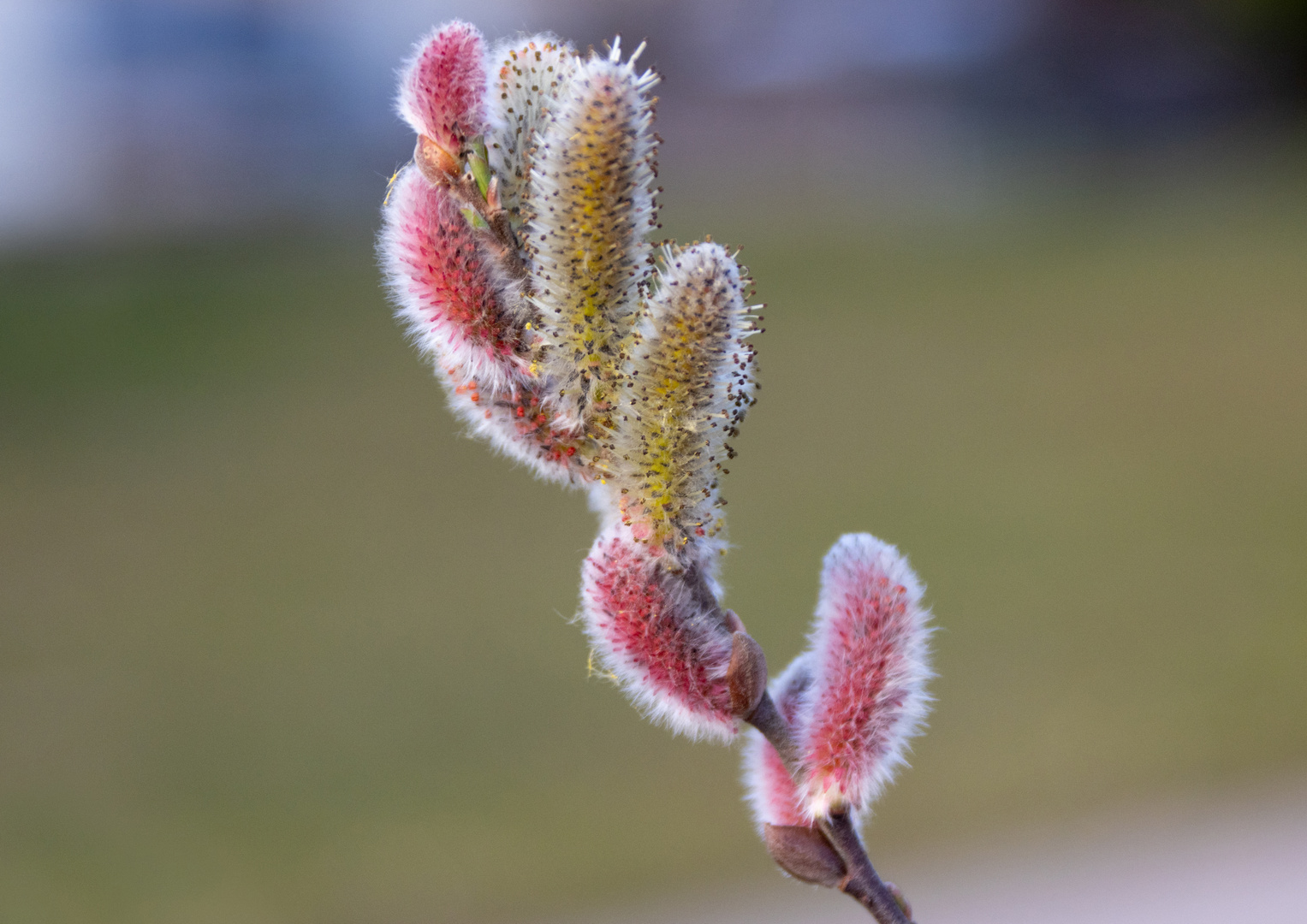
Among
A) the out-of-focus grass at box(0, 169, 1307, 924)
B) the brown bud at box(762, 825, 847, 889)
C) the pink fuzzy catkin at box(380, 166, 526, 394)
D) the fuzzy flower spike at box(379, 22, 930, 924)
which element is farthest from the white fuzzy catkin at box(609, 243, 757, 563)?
the out-of-focus grass at box(0, 169, 1307, 924)

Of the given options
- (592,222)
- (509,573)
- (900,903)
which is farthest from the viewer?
(509,573)

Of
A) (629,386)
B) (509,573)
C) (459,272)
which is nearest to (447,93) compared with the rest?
(459,272)

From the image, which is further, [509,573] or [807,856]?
[509,573]

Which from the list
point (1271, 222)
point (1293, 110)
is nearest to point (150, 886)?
point (1271, 222)

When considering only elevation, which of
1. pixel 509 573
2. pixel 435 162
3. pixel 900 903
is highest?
pixel 509 573

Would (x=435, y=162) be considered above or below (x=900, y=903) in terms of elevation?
above

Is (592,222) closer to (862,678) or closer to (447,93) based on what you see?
(447,93)

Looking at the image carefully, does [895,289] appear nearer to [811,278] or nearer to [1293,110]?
[811,278]
